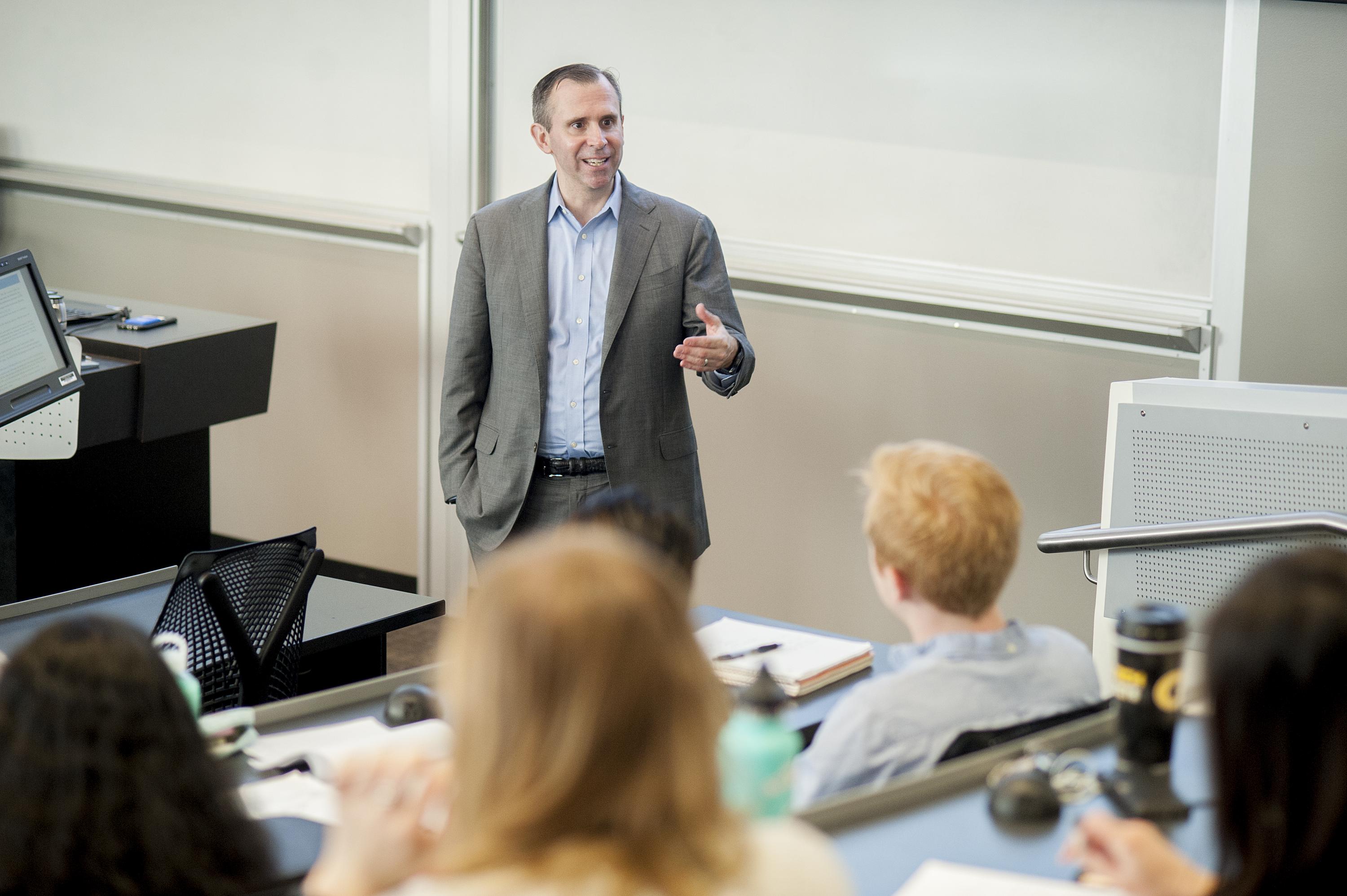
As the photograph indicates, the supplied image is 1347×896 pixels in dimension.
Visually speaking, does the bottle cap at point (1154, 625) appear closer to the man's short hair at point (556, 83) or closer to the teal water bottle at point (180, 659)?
the teal water bottle at point (180, 659)

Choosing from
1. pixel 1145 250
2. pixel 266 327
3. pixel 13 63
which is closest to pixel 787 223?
pixel 1145 250

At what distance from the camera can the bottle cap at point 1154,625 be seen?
1561 millimetres

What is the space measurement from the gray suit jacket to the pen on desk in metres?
0.73

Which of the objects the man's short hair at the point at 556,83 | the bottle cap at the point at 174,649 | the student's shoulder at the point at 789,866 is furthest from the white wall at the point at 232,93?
the student's shoulder at the point at 789,866

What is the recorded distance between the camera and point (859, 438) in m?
4.07

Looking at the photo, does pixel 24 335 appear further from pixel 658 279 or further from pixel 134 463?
pixel 658 279

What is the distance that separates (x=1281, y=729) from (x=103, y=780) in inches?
34.7

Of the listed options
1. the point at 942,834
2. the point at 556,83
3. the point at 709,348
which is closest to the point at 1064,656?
the point at 942,834

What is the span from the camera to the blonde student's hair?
0.97 m

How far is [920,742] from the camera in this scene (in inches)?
68.5

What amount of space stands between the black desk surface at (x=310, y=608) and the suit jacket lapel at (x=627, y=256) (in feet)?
2.35

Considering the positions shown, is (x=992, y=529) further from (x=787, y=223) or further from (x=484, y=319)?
(x=787, y=223)

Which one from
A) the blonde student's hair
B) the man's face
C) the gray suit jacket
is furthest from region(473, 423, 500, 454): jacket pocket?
the blonde student's hair

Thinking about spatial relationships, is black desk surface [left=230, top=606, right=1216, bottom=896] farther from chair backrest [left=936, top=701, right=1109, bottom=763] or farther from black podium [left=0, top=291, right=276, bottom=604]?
black podium [left=0, top=291, right=276, bottom=604]
